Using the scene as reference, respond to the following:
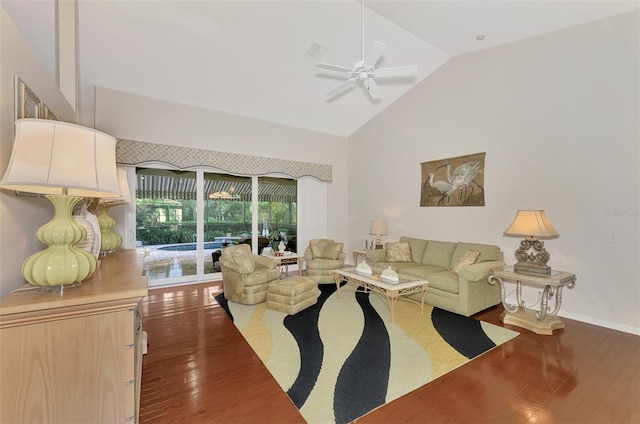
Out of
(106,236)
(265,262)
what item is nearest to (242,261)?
(265,262)

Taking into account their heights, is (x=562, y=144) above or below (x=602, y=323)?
above

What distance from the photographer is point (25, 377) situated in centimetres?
118

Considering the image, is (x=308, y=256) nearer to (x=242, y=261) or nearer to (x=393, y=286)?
(x=242, y=261)

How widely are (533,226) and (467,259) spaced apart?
3.46 feet

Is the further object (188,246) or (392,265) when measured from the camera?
(188,246)

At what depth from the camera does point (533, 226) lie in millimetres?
3375

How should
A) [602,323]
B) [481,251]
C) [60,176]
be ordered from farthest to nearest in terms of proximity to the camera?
[481,251], [602,323], [60,176]

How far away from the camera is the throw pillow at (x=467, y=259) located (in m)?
4.14

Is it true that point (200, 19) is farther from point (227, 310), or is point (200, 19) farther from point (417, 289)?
point (417, 289)

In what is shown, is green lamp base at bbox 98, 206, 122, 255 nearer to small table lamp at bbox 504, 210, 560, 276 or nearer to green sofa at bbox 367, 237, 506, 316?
green sofa at bbox 367, 237, 506, 316

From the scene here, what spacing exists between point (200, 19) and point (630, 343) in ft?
20.6

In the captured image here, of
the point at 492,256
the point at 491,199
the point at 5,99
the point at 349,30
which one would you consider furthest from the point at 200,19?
the point at 492,256

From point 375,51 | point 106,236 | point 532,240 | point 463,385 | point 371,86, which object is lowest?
point 463,385

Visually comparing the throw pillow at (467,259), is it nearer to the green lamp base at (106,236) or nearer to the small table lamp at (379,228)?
the small table lamp at (379,228)
